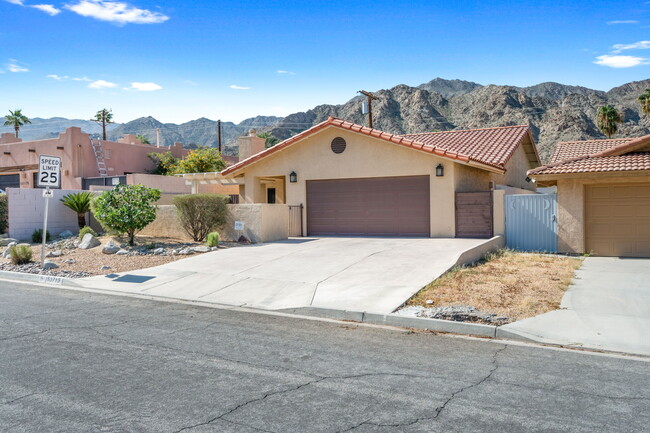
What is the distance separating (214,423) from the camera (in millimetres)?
4398

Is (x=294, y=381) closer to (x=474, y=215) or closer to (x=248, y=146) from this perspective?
(x=474, y=215)

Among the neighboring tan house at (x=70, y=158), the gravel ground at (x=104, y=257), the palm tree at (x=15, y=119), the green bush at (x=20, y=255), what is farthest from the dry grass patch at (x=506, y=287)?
the palm tree at (x=15, y=119)

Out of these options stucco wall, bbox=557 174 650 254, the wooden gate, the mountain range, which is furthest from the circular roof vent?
the mountain range

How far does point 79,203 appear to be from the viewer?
2100 cm

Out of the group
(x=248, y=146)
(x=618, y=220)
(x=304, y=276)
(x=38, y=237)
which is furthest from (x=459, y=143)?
(x=38, y=237)

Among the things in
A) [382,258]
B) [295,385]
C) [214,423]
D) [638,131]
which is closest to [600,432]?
[295,385]

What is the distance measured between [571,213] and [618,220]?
1.28m

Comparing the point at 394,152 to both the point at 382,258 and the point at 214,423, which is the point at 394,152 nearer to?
the point at 382,258

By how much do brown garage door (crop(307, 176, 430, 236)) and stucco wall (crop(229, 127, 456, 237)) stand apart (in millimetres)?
320

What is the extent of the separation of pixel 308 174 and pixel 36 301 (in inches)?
504

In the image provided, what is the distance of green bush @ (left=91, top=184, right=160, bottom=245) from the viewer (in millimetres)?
16688

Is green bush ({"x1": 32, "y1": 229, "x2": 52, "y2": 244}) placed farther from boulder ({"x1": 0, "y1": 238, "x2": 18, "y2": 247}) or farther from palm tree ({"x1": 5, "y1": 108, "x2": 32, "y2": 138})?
palm tree ({"x1": 5, "y1": 108, "x2": 32, "y2": 138})

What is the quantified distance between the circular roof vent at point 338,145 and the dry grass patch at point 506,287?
8.29 meters

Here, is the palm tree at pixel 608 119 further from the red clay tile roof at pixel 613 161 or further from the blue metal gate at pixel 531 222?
the blue metal gate at pixel 531 222
